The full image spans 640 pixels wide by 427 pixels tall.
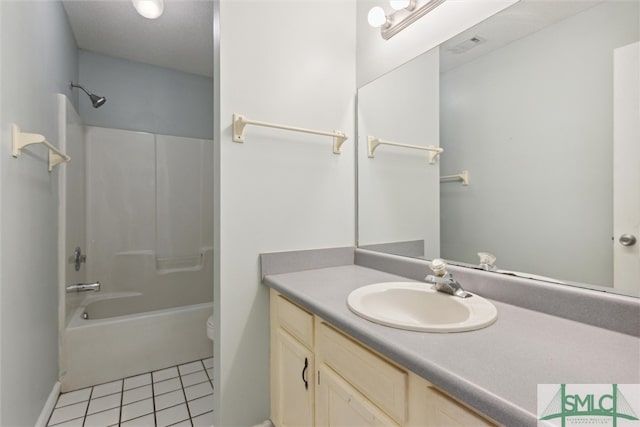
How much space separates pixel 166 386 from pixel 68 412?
49cm

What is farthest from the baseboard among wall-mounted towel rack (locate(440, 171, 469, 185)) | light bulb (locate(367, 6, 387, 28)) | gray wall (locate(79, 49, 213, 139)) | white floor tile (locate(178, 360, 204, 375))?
light bulb (locate(367, 6, 387, 28))

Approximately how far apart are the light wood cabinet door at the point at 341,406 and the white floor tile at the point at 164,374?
1459mm

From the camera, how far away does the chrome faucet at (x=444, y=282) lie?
0.99m

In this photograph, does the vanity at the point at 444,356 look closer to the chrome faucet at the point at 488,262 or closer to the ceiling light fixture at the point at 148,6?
the chrome faucet at the point at 488,262

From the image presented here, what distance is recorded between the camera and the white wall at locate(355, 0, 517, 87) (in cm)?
112

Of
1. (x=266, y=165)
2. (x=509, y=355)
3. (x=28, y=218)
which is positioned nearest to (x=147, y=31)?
(x=28, y=218)

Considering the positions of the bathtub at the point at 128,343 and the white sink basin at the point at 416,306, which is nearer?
the white sink basin at the point at 416,306

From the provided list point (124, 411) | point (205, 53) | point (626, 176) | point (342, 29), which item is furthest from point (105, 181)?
point (626, 176)

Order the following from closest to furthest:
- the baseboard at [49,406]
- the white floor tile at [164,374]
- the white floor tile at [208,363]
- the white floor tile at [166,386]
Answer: the baseboard at [49,406]
the white floor tile at [166,386]
the white floor tile at [164,374]
the white floor tile at [208,363]

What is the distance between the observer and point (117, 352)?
1945 millimetres

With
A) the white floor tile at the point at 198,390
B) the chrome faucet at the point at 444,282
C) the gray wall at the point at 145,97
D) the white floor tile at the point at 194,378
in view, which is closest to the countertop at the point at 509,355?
the chrome faucet at the point at 444,282

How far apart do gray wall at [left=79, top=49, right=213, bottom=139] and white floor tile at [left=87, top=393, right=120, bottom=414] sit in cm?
214

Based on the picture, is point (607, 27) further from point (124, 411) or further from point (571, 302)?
point (124, 411)

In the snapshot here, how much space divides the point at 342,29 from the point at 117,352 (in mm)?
2469
